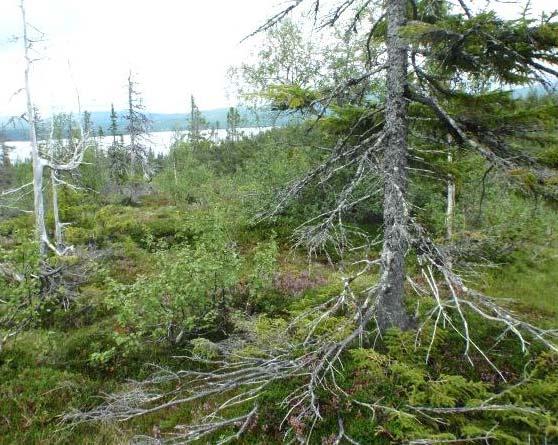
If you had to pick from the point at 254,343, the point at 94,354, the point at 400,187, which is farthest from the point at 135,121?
the point at 400,187

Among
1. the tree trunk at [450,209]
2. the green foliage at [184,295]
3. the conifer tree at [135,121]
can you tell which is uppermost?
the conifer tree at [135,121]

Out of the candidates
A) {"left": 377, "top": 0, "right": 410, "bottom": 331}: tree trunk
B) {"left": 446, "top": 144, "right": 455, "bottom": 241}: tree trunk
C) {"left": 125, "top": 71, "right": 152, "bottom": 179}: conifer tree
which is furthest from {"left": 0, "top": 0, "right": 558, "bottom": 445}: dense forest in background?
{"left": 125, "top": 71, "right": 152, "bottom": 179}: conifer tree

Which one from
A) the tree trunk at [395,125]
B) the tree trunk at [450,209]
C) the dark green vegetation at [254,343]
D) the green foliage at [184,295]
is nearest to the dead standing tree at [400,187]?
the tree trunk at [395,125]

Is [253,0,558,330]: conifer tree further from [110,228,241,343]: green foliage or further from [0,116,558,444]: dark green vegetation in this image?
[110,228,241,343]: green foliage

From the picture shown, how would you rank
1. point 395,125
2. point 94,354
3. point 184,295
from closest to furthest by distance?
point 395,125 < point 94,354 < point 184,295

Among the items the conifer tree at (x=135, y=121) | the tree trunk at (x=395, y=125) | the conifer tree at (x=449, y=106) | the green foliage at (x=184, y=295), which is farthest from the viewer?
the conifer tree at (x=135, y=121)

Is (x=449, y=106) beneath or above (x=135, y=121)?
beneath

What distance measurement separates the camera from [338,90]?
18.7 feet

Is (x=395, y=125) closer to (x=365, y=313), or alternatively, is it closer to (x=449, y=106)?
(x=449, y=106)

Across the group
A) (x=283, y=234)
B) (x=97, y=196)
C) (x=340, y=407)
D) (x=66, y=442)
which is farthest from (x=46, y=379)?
(x=97, y=196)

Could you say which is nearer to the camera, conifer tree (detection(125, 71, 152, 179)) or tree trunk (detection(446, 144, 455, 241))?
tree trunk (detection(446, 144, 455, 241))

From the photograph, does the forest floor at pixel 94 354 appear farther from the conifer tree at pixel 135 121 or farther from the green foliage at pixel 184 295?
the conifer tree at pixel 135 121

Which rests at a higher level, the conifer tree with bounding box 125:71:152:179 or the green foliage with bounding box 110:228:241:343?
the conifer tree with bounding box 125:71:152:179

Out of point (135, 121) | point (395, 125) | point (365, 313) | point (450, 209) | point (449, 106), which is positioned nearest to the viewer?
point (395, 125)
